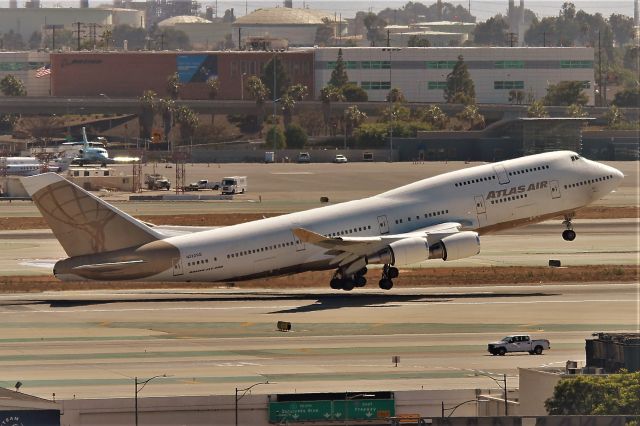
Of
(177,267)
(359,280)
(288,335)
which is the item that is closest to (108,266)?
(177,267)

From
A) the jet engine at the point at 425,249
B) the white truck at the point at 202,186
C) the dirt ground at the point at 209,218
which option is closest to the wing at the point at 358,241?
the jet engine at the point at 425,249

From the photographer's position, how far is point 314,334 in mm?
77938

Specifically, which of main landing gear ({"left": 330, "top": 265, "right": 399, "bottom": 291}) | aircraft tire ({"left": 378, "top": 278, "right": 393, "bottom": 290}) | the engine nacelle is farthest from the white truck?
the engine nacelle

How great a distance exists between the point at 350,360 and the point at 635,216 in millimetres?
70336

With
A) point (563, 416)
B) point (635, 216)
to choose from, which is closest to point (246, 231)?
point (563, 416)

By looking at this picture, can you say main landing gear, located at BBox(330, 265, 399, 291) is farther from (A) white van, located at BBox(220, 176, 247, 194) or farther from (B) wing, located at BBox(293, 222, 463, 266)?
(A) white van, located at BBox(220, 176, 247, 194)

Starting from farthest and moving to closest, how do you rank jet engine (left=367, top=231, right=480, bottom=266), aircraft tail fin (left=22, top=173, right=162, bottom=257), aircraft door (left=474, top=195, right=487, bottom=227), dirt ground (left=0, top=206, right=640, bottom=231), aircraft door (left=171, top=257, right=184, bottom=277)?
Answer: dirt ground (left=0, top=206, right=640, bottom=231)
aircraft door (left=474, top=195, right=487, bottom=227)
jet engine (left=367, top=231, right=480, bottom=266)
aircraft door (left=171, top=257, right=184, bottom=277)
aircraft tail fin (left=22, top=173, right=162, bottom=257)

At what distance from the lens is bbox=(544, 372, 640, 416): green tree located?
52.2 m

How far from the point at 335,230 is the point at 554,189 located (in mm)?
14205

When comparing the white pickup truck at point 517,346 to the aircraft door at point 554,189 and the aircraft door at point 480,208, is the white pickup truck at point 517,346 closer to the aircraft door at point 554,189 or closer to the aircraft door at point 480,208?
the aircraft door at point 480,208

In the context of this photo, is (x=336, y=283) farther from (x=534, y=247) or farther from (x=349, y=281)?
(x=534, y=247)

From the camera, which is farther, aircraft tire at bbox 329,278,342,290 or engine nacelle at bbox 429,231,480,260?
aircraft tire at bbox 329,278,342,290

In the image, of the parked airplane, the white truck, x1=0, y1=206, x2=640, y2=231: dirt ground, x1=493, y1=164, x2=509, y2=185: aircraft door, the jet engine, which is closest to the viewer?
the parked airplane

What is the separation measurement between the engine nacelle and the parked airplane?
0.18 feet
